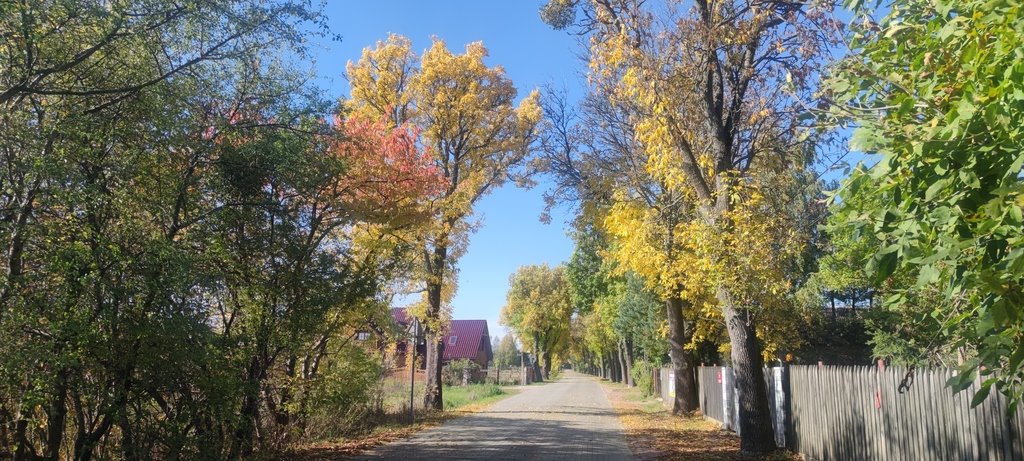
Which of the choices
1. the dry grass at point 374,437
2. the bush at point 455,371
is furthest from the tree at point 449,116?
the bush at point 455,371

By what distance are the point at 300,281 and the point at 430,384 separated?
49.5 ft

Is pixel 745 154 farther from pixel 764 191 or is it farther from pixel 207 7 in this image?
pixel 207 7

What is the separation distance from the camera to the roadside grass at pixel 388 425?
41.5ft

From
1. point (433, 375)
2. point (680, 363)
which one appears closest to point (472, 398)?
point (433, 375)

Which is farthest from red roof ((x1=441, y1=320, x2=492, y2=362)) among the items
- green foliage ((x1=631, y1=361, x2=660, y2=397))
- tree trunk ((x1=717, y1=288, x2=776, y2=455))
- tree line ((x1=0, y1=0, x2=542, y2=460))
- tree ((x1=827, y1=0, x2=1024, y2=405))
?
tree ((x1=827, y1=0, x2=1024, y2=405))

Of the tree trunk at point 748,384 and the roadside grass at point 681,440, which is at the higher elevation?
the tree trunk at point 748,384

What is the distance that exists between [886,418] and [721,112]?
6.01m

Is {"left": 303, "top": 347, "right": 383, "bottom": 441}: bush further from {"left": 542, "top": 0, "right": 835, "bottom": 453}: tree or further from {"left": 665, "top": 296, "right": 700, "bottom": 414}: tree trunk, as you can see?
{"left": 665, "top": 296, "right": 700, "bottom": 414}: tree trunk

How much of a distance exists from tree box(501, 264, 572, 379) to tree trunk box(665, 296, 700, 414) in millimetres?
44737

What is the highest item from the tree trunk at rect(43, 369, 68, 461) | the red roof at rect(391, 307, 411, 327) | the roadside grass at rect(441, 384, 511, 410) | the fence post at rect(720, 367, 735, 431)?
the red roof at rect(391, 307, 411, 327)

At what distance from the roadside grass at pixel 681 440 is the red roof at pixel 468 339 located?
4703cm

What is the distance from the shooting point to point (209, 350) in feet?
24.7

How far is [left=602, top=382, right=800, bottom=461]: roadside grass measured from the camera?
1223 cm

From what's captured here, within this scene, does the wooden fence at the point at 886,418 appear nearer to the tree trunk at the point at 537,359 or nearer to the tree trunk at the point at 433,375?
the tree trunk at the point at 433,375
